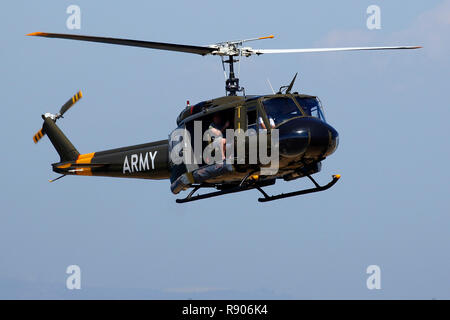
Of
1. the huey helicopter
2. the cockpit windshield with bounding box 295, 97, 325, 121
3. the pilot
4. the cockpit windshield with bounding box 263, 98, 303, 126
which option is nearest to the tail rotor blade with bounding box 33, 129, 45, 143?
the huey helicopter

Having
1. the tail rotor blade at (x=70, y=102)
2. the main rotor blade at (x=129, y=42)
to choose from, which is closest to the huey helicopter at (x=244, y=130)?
the main rotor blade at (x=129, y=42)

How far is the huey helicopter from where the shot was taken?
22.2 metres

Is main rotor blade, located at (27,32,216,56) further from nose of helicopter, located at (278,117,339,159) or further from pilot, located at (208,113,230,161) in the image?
nose of helicopter, located at (278,117,339,159)

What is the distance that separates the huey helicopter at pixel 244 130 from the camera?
72.8ft

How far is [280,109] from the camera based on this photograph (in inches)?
891

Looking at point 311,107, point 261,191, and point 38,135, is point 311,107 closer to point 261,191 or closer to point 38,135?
point 261,191

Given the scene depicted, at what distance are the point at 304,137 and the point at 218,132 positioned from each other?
8.26 feet

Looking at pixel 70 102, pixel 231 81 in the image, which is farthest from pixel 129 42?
pixel 70 102

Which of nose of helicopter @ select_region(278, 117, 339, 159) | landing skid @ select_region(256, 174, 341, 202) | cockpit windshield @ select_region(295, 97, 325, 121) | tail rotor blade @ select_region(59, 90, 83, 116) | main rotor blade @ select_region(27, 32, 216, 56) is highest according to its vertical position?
tail rotor blade @ select_region(59, 90, 83, 116)

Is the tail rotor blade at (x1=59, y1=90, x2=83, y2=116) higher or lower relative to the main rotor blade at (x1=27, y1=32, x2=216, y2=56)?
higher

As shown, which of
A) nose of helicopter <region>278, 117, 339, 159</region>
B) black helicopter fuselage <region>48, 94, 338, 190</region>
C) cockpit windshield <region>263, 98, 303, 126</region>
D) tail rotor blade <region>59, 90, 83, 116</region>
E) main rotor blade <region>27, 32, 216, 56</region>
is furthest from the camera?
tail rotor blade <region>59, 90, 83, 116</region>

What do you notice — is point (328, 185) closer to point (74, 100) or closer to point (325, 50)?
point (325, 50)

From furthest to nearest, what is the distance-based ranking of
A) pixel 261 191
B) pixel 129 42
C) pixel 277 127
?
1. pixel 261 191
2. pixel 129 42
3. pixel 277 127
